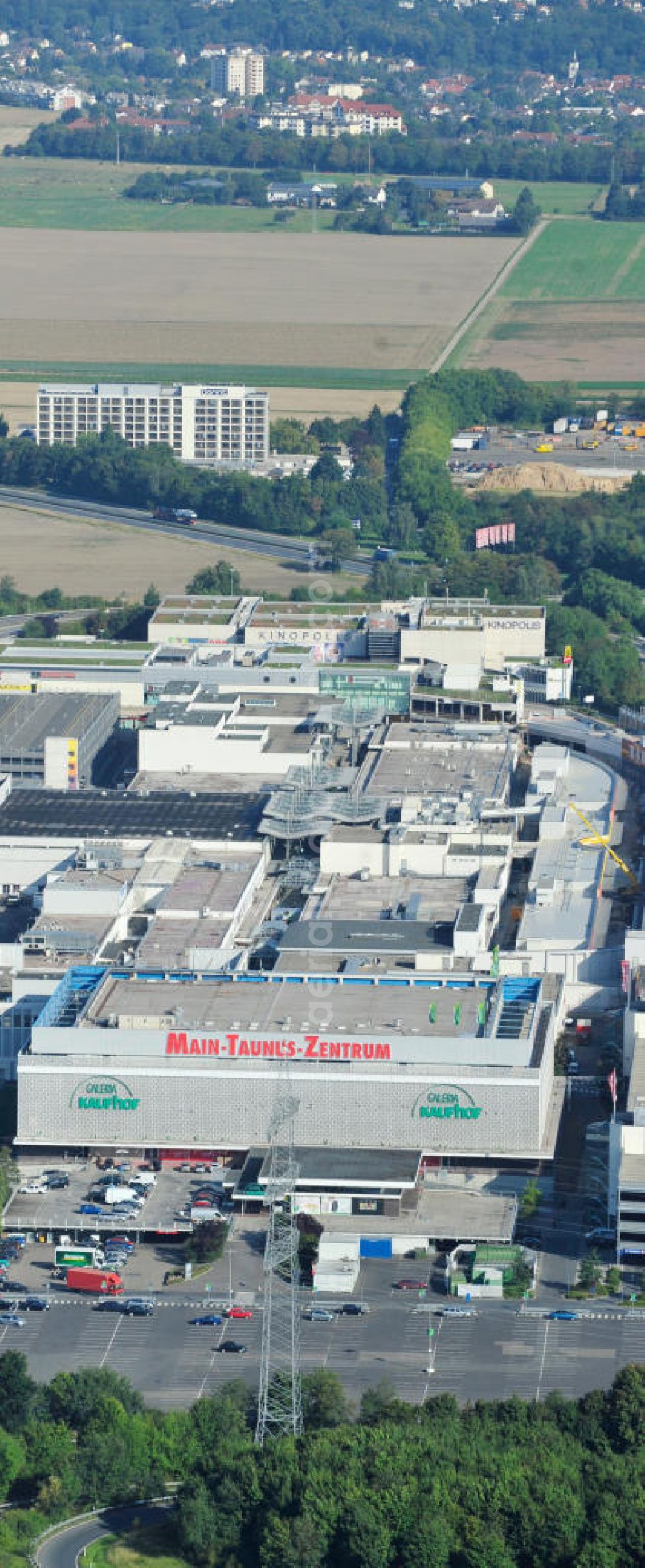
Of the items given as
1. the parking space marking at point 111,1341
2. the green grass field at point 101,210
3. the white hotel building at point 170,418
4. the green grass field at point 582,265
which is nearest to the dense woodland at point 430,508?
the white hotel building at point 170,418

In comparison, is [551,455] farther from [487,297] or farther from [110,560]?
[487,297]

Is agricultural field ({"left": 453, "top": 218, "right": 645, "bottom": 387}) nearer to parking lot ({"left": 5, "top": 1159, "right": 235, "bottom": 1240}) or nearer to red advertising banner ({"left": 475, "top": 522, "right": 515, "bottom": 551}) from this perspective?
red advertising banner ({"left": 475, "top": 522, "right": 515, "bottom": 551})

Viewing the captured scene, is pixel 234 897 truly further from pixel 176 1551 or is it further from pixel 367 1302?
pixel 176 1551

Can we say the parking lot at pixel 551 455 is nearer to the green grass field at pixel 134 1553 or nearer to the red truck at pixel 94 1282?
the red truck at pixel 94 1282

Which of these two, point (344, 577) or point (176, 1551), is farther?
point (344, 577)

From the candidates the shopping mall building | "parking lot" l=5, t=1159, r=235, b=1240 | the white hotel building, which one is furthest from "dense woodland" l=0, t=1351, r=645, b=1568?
the white hotel building

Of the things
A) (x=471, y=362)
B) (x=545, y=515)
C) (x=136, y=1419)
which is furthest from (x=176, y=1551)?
(x=471, y=362)
